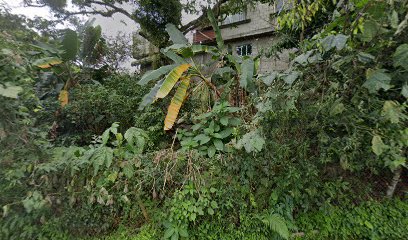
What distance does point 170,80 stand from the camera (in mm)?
3646

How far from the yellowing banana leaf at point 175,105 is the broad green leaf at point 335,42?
243 cm

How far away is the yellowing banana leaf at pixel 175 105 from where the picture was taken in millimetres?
3674

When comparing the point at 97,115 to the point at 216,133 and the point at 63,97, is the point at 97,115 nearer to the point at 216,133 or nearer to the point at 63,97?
the point at 63,97

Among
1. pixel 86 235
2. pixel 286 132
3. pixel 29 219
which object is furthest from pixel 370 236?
pixel 29 219

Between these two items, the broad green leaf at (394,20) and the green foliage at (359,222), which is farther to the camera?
the green foliage at (359,222)

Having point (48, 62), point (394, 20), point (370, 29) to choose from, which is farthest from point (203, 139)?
point (48, 62)

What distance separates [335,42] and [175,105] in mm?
2587

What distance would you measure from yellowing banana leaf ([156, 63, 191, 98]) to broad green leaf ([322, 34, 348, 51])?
237cm

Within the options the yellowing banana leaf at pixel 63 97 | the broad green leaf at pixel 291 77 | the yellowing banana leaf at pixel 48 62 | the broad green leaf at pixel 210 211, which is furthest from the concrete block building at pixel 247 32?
the broad green leaf at pixel 210 211

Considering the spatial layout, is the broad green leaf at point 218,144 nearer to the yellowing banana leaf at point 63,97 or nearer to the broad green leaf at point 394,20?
the broad green leaf at point 394,20

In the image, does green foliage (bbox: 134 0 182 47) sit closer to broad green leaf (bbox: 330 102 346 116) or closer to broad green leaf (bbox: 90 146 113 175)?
broad green leaf (bbox: 90 146 113 175)

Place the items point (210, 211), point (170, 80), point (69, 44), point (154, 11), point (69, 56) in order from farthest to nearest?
1. point (154, 11)
2. point (69, 56)
3. point (69, 44)
4. point (170, 80)
5. point (210, 211)

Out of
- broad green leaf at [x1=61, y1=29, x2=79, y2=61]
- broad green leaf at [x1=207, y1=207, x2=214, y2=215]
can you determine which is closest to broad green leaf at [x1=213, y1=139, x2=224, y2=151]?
broad green leaf at [x1=207, y1=207, x2=214, y2=215]

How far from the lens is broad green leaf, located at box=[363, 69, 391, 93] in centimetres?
178
